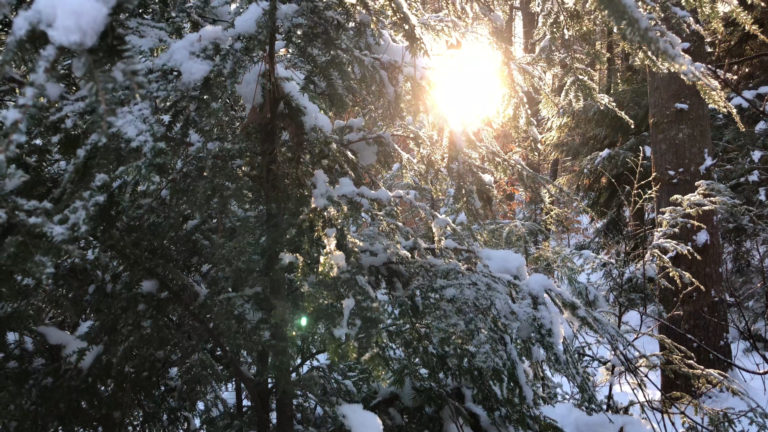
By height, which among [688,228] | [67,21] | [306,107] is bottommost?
[67,21]

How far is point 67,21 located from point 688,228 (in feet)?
17.8

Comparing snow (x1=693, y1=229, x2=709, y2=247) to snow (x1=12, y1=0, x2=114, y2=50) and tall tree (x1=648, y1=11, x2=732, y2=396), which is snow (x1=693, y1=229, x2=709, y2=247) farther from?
snow (x1=12, y1=0, x2=114, y2=50)

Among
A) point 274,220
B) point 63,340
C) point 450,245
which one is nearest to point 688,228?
point 450,245

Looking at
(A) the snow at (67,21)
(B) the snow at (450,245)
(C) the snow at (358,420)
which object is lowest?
(C) the snow at (358,420)

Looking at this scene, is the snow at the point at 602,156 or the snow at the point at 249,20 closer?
the snow at the point at 249,20

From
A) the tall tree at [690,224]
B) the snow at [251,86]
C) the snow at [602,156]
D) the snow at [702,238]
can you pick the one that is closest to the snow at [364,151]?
the snow at [251,86]

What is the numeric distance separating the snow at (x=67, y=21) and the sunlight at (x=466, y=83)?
1381 mm

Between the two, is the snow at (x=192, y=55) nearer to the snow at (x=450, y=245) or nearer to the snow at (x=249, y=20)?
the snow at (x=249, y=20)

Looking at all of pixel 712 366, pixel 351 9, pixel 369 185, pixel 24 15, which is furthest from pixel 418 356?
pixel 712 366

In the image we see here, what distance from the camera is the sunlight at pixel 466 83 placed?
212cm

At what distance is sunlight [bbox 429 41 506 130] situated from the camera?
212 cm

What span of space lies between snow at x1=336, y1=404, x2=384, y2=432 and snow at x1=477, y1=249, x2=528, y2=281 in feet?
3.15

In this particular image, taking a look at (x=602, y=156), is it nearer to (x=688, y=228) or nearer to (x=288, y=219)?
(x=688, y=228)

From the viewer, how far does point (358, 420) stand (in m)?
2.16
